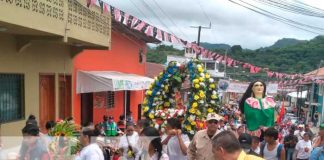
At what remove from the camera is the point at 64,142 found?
630 cm

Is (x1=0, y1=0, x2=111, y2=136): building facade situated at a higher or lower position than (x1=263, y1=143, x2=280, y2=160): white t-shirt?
higher

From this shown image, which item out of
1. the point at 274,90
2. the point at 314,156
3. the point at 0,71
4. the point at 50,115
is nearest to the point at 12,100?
the point at 0,71

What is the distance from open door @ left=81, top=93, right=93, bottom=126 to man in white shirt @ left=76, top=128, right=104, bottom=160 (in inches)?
312

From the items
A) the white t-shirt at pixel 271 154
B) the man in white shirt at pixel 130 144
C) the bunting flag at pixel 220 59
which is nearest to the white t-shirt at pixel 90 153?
the man in white shirt at pixel 130 144

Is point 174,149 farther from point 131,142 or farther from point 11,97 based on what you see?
point 11,97

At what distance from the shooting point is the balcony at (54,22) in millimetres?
6623

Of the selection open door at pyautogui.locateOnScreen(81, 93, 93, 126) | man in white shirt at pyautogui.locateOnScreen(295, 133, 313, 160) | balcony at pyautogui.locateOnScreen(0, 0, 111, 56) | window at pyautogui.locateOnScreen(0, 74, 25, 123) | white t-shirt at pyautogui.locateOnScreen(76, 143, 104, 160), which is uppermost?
balcony at pyautogui.locateOnScreen(0, 0, 111, 56)

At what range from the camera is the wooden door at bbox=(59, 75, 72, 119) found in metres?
11.4

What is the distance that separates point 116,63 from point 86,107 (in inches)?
108

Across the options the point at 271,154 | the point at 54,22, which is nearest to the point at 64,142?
the point at 54,22

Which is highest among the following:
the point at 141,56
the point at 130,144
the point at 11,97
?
the point at 141,56

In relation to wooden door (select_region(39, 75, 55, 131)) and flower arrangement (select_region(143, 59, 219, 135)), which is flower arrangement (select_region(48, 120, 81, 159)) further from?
wooden door (select_region(39, 75, 55, 131))

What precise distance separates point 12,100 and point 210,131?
201 inches

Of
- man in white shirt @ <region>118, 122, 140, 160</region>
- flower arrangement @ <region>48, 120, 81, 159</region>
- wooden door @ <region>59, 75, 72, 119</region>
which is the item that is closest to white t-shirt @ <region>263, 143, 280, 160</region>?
man in white shirt @ <region>118, 122, 140, 160</region>
